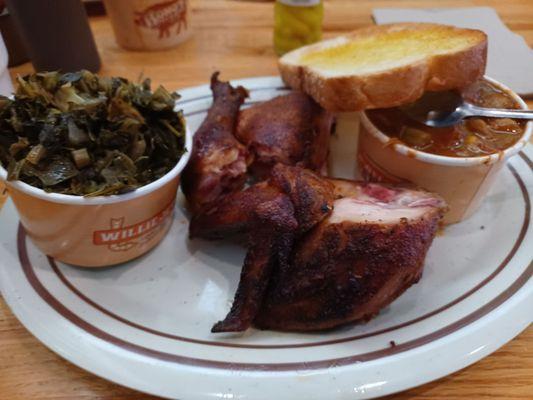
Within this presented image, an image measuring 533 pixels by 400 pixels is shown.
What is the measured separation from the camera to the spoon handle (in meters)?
1.53

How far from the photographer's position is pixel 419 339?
1.22m

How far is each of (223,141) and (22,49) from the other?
1710 mm

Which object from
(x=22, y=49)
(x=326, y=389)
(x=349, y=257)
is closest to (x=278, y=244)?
(x=349, y=257)

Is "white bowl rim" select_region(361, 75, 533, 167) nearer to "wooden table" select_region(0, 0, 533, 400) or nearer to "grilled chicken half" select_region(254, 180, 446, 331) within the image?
"grilled chicken half" select_region(254, 180, 446, 331)

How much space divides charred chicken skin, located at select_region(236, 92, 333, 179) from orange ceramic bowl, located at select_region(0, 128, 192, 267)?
0.31m

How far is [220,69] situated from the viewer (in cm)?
266

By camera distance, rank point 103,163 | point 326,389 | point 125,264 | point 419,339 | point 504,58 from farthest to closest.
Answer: point 504,58, point 125,264, point 103,163, point 419,339, point 326,389

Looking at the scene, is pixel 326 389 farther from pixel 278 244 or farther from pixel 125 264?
pixel 125 264

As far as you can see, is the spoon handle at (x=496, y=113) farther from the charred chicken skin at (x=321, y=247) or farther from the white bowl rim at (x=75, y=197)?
the white bowl rim at (x=75, y=197)

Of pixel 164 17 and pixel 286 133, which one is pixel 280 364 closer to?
pixel 286 133

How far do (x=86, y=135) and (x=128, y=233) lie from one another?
33cm

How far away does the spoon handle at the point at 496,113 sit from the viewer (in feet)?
5.03

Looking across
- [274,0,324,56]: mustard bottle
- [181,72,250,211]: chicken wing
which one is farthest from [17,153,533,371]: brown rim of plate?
[274,0,324,56]: mustard bottle

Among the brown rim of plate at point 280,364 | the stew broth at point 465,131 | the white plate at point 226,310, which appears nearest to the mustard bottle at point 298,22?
the stew broth at point 465,131
